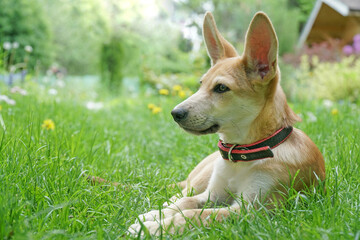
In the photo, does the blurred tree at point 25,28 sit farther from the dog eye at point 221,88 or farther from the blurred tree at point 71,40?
the dog eye at point 221,88

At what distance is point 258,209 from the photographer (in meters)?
2.13

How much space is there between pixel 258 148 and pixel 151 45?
56.6ft

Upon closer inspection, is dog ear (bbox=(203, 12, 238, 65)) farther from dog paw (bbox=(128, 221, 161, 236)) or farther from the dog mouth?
dog paw (bbox=(128, 221, 161, 236))

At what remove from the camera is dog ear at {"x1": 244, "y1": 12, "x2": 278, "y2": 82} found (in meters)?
2.23

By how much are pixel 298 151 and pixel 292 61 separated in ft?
45.8

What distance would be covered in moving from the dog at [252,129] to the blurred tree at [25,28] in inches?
377

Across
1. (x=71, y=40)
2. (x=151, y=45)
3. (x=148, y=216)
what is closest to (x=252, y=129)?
(x=148, y=216)

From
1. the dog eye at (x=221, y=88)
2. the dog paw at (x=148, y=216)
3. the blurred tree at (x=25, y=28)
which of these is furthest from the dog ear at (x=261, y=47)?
the blurred tree at (x=25, y=28)

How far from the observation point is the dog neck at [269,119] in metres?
2.31

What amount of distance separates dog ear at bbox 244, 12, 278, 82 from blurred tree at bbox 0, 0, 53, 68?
968cm

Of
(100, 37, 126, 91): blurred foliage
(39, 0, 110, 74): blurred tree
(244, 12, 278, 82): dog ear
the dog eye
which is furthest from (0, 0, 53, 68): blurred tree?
(244, 12, 278, 82): dog ear

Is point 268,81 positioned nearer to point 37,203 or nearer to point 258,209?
point 258,209

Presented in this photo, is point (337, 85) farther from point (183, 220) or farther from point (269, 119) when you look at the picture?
point (183, 220)

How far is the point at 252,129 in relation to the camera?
2.35m
